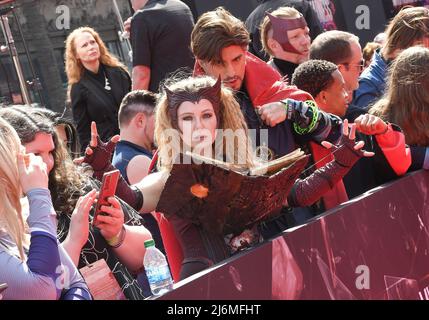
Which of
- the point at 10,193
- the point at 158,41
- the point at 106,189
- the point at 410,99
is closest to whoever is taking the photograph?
the point at 10,193

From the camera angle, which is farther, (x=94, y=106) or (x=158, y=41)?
(x=94, y=106)

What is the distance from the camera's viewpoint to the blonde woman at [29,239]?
2518mm

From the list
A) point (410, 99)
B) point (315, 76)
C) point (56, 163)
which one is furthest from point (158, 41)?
point (56, 163)

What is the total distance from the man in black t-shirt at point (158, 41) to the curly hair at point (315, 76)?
4.20 feet

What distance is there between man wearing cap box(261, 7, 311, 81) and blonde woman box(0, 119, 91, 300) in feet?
10.1

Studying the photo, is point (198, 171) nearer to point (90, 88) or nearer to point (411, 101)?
point (411, 101)

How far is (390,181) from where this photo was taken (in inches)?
164

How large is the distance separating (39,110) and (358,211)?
1.49 meters

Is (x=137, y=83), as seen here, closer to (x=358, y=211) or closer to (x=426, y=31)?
(x=426, y=31)

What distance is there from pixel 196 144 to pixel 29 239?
956 millimetres

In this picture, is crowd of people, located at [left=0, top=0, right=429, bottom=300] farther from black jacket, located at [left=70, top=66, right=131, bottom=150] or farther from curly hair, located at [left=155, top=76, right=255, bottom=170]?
black jacket, located at [left=70, top=66, right=131, bottom=150]

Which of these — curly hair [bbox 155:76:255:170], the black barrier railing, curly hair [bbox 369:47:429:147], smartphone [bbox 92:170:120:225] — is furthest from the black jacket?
smartphone [bbox 92:170:120:225]

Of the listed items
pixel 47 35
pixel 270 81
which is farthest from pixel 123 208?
pixel 47 35

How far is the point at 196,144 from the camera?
3453 mm
